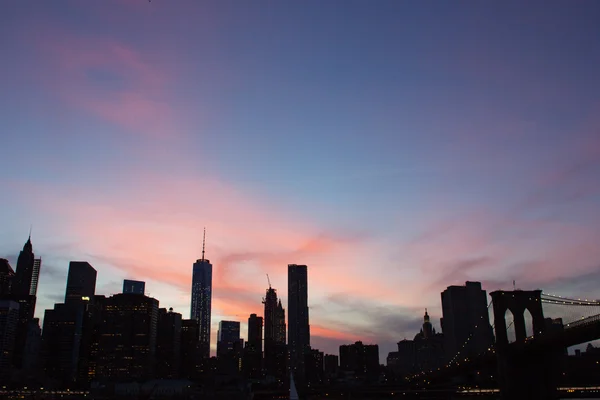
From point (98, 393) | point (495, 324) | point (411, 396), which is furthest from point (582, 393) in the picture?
point (98, 393)

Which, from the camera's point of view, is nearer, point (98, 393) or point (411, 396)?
point (411, 396)

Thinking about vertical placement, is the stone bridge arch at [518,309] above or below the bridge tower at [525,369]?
above

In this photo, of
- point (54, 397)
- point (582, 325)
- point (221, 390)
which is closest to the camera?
point (582, 325)

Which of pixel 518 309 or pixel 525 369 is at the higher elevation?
pixel 518 309

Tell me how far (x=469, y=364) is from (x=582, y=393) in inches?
2385

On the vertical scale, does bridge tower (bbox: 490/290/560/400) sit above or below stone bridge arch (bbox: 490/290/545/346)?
below

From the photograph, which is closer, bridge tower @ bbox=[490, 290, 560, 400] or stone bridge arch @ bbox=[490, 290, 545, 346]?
bridge tower @ bbox=[490, 290, 560, 400]

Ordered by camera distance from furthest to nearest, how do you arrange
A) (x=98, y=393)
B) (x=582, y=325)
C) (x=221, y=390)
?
(x=98, y=393) → (x=221, y=390) → (x=582, y=325)

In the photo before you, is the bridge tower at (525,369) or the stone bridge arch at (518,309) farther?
the stone bridge arch at (518,309)

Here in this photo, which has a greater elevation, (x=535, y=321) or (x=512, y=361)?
(x=535, y=321)

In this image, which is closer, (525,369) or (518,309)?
(525,369)

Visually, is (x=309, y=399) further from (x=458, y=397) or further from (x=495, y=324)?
(x=495, y=324)

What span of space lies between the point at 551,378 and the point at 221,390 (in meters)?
102

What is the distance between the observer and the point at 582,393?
496ft
